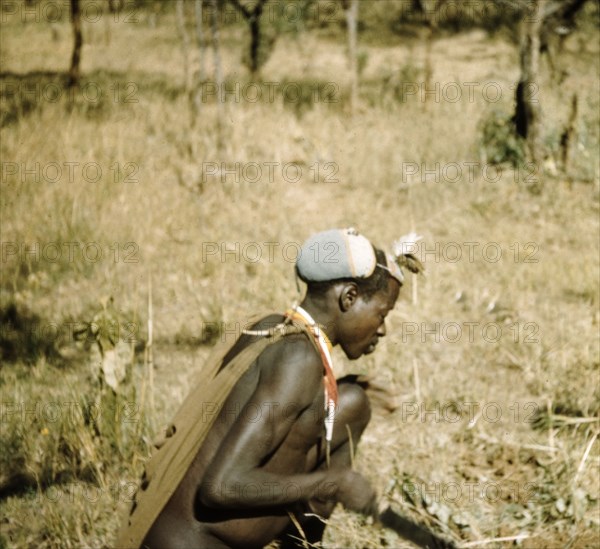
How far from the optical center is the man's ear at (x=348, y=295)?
2.02 meters

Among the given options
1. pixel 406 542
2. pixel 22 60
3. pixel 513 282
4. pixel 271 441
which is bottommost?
pixel 406 542

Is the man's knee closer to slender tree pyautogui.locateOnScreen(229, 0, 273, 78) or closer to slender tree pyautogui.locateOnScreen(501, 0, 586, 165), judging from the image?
slender tree pyautogui.locateOnScreen(501, 0, 586, 165)

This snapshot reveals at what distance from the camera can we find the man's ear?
2019 millimetres

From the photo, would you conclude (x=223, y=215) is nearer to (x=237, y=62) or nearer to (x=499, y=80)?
(x=499, y=80)

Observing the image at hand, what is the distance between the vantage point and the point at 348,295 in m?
2.03

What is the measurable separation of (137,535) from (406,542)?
105 centimetres

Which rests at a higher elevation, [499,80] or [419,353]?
[499,80]

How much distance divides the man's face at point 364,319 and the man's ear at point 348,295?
0.04 feet

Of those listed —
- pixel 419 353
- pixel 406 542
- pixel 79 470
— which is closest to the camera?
pixel 406 542

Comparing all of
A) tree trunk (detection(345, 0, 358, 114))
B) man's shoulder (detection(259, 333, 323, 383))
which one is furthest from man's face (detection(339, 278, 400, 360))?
tree trunk (detection(345, 0, 358, 114))

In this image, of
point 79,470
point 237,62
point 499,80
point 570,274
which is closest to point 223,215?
point 570,274

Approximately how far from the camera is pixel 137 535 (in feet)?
6.12

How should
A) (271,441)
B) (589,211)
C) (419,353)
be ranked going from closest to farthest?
1. (271,441)
2. (419,353)
3. (589,211)

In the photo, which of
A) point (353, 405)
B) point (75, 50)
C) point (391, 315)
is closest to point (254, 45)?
point (75, 50)
